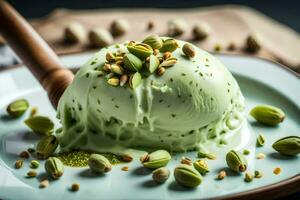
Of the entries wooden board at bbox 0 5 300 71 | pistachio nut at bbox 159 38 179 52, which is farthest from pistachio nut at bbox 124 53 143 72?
Result: wooden board at bbox 0 5 300 71

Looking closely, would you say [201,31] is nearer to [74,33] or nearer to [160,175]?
[74,33]

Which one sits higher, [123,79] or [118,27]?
[123,79]

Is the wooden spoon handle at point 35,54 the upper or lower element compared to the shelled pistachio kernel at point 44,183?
upper

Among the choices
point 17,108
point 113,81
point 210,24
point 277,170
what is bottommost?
point 210,24

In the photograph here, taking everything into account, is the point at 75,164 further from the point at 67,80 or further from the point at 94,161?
the point at 67,80

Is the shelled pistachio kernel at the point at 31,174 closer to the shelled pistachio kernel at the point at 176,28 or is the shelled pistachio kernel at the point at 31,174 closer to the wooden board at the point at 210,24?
the wooden board at the point at 210,24

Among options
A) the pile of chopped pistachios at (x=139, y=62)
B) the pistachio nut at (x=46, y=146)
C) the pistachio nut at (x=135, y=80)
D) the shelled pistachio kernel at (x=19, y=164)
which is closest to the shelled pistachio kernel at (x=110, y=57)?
the pile of chopped pistachios at (x=139, y=62)

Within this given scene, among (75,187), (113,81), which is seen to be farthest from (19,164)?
(113,81)

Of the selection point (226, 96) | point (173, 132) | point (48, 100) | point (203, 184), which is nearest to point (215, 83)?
point (226, 96)
